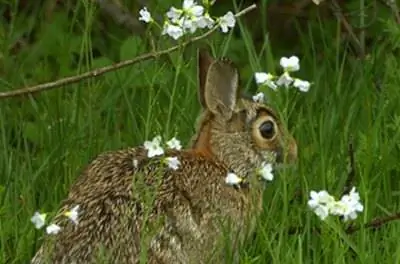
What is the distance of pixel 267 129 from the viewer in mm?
6898

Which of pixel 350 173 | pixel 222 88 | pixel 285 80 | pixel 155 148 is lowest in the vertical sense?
pixel 155 148

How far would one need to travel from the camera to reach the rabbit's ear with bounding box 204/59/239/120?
270 inches

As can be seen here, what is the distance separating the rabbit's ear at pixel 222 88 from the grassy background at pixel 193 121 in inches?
5.9

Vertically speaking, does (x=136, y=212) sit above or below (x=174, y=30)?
below

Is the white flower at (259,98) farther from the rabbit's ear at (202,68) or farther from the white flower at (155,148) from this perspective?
the white flower at (155,148)

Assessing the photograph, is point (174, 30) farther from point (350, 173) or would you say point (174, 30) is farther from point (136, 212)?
point (350, 173)

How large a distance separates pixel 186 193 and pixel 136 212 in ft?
1.00

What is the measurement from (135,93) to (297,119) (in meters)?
0.79

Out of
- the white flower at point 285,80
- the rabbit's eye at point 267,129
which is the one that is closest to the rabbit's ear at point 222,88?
the rabbit's eye at point 267,129

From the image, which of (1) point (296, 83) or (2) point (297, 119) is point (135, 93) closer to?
(2) point (297, 119)

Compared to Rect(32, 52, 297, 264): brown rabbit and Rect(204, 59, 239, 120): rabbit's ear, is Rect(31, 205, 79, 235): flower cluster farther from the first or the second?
Rect(204, 59, 239, 120): rabbit's ear

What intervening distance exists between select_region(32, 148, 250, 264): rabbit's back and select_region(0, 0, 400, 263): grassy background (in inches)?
7.4

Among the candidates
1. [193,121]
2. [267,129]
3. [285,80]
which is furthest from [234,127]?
[285,80]

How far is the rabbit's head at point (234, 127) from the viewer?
270 inches
